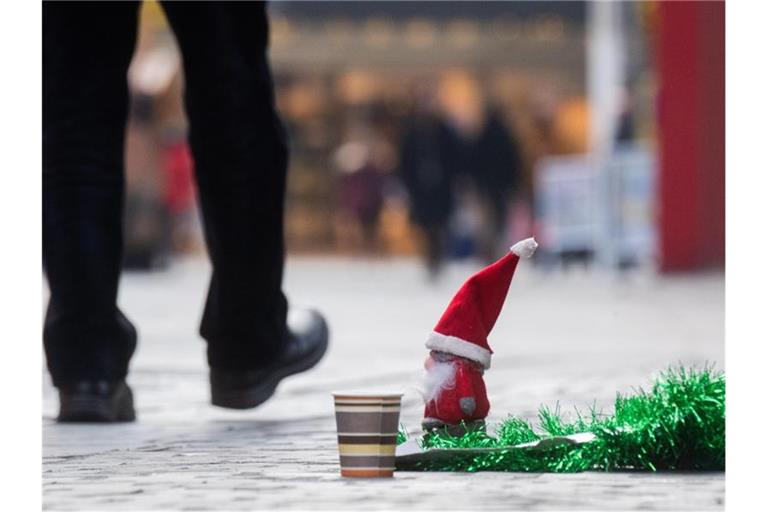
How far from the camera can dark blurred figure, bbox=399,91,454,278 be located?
17.4m

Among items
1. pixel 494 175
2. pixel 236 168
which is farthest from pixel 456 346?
pixel 494 175

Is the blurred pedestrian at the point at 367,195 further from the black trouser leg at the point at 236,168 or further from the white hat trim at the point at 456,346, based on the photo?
the white hat trim at the point at 456,346

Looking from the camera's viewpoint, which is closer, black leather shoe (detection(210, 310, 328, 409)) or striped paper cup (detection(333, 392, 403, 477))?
striped paper cup (detection(333, 392, 403, 477))

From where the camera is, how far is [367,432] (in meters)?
3.10

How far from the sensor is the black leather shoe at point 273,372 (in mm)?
4598

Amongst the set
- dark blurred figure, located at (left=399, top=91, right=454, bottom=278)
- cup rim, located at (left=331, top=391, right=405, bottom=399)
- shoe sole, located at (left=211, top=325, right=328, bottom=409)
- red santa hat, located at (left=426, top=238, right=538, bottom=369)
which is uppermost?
dark blurred figure, located at (left=399, top=91, right=454, bottom=278)

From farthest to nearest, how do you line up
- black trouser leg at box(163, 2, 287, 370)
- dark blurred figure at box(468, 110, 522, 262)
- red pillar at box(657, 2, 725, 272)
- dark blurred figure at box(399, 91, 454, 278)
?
dark blurred figure at box(468, 110, 522, 262) < dark blurred figure at box(399, 91, 454, 278) < red pillar at box(657, 2, 725, 272) < black trouser leg at box(163, 2, 287, 370)

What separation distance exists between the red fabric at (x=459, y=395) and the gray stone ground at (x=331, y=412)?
0.11 m

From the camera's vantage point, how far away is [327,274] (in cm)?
2036

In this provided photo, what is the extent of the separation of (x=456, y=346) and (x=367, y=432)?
27 centimetres

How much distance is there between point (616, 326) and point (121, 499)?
6.39 meters

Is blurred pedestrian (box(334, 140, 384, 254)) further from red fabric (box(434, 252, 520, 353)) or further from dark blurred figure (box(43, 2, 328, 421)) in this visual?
red fabric (box(434, 252, 520, 353))

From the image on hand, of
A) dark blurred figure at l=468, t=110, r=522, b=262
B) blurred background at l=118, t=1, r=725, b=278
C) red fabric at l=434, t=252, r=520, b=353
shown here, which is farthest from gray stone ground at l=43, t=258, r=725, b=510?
dark blurred figure at l=468, t=110, r=522, b=262
